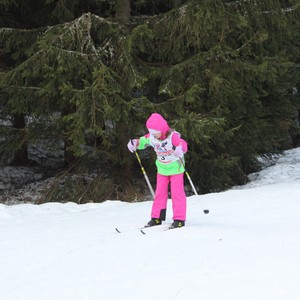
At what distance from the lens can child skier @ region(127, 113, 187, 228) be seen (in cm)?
620

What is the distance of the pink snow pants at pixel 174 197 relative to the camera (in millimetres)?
6262

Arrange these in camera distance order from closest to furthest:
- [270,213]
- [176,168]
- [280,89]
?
[176,168] → [270,213] → [280,89]

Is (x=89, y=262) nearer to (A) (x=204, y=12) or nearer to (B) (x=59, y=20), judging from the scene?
(A) (x=204, y=12)

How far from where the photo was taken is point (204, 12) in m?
9.59

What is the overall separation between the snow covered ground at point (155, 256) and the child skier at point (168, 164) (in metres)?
0.33

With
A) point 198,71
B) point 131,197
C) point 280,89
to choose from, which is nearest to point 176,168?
point 198,71

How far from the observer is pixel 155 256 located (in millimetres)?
5004

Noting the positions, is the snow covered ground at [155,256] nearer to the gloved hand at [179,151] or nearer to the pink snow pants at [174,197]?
the pink snow pants at [174,197]

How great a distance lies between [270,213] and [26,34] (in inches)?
276

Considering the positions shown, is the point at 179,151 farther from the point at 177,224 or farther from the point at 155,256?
the point at 155,256

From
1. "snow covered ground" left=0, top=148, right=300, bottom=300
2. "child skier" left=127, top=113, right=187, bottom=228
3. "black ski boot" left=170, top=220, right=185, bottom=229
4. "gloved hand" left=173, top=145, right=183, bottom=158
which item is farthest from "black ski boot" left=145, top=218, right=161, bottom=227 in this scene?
"gloved hand" left=173, top=145, right=183, bottom=158

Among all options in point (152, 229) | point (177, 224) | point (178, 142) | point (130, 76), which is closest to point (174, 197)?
point (177, 224)

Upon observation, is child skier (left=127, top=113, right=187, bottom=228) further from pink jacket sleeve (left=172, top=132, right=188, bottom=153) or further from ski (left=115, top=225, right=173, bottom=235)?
ski (left=115, top=225, right=173, bottom=235)

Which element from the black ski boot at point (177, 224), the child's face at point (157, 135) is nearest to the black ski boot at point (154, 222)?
the black ski boot at point (177, 224)
